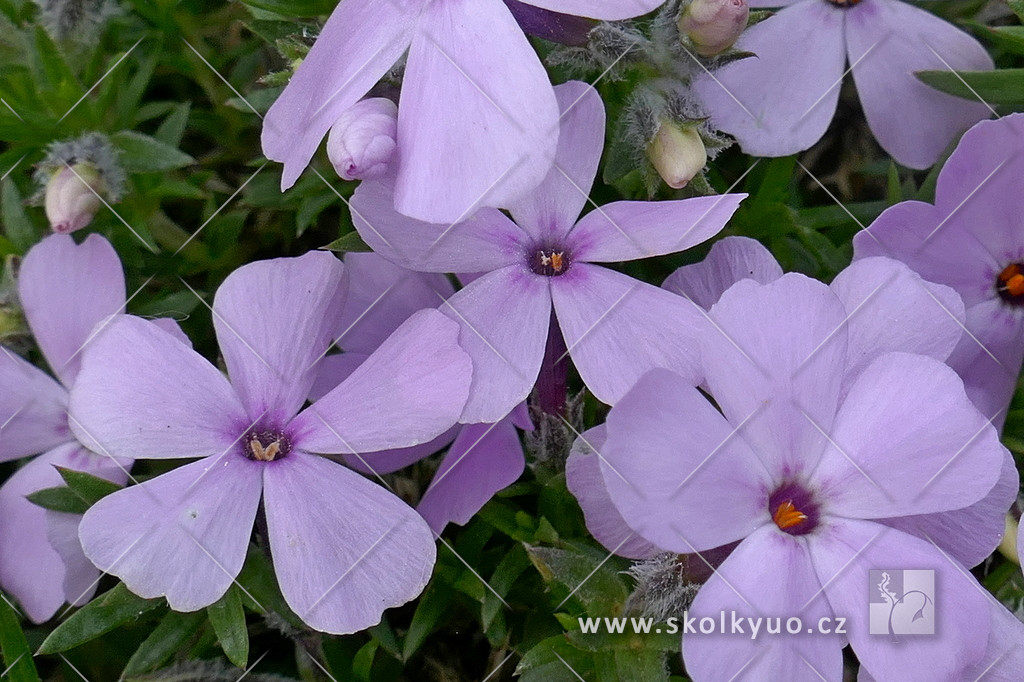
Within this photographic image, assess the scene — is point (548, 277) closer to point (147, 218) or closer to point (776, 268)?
point (776, 268)

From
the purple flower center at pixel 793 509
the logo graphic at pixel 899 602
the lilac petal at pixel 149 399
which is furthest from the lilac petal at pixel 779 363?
the lilac petal at pixel 149 399

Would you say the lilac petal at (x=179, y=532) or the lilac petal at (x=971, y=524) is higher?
the lilac petal at (x=179, y=532)

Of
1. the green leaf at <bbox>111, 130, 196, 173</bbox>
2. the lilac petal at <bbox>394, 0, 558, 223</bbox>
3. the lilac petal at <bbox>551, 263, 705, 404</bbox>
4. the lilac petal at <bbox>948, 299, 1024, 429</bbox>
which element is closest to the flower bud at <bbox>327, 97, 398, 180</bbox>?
the lilac petal at <bbox>394, 0, 558, 223</bbox>

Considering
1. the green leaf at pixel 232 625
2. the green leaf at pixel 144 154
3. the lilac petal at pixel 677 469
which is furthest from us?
the green leaf at pixel 144 154

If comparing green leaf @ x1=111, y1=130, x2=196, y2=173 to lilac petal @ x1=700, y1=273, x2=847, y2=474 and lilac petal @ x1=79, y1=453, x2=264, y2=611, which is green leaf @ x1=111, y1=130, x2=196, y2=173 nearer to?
lilac petal @ x1=79, y1=453, x2=264, y2=611

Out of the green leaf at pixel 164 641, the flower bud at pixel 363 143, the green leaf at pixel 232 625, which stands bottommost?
the green leaf at pixel 164 641

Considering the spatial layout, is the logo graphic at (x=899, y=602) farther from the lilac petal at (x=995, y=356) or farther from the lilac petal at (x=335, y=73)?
the lilac petal at (x=335, y=73)

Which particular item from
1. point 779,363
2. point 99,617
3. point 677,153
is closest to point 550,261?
point 677,153
